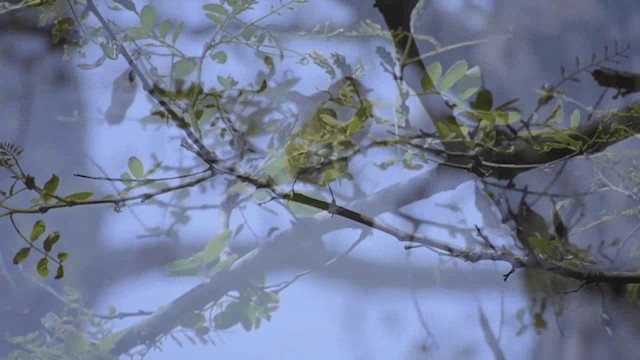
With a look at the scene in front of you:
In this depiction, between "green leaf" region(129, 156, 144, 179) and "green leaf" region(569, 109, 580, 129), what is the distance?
0.34 meters

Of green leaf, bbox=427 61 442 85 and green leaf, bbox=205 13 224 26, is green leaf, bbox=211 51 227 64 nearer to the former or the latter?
green leaf, bbox=205 13 224 26

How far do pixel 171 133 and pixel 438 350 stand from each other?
0.26 m

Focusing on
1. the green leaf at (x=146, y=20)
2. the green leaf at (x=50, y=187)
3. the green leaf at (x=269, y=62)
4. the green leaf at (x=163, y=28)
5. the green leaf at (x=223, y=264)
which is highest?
the green leaf at (x=146, y=20)

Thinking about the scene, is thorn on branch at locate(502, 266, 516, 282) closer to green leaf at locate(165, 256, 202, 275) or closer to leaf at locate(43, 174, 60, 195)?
green leaf at locate(165, 256, 202, 275)

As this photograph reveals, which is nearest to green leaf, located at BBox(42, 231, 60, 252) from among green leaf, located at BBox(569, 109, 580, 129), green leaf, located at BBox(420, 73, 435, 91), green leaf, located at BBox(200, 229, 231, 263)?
green leaf, located at BBox(200, 229, 231, 263)

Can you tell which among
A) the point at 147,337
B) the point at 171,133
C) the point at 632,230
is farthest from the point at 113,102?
the point at 632,230

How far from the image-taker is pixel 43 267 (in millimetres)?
602

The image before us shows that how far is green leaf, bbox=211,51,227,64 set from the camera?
2.04 feet

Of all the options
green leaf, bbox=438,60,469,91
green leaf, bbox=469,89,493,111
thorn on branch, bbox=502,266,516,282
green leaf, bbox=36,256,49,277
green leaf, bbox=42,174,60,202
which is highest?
green leaf, bbox=42,174,60,202

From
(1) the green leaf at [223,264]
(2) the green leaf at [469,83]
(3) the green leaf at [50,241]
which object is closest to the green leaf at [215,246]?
(1) the green leaf at [223,264]

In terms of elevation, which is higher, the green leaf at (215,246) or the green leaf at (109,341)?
the green leaf at (215,246)

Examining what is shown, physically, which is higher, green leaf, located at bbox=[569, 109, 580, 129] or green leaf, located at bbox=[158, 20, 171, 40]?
green leaf, located at bbox=[158, 20, 171, 40]

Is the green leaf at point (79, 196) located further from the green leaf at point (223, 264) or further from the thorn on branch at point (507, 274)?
the thorn on branch at point (507, 274)

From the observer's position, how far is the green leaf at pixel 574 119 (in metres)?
0.65
